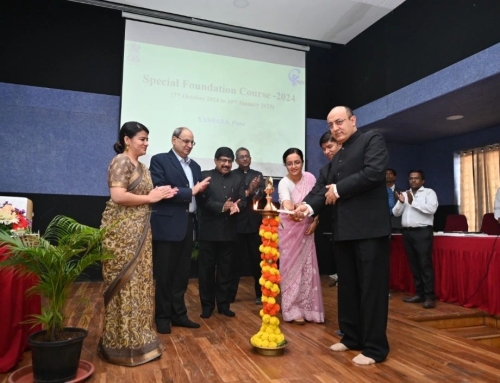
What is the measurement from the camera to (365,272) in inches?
84.5

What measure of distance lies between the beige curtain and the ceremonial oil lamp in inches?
185

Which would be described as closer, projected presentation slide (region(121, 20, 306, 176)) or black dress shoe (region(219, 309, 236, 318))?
black dress shoe (region(219, 309, 236, 318))

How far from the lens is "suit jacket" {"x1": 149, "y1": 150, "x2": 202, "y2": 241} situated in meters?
2.64

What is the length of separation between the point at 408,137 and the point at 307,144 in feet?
5.54

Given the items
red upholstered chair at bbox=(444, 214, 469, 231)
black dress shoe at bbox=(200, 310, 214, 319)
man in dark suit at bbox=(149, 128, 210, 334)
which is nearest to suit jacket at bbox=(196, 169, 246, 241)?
man in dark suit at bbox=(149, 128, 210, 334)

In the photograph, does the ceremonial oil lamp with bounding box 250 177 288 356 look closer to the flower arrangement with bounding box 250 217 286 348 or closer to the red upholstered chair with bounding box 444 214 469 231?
the flower arrangement with bounding box 250 217 286 348

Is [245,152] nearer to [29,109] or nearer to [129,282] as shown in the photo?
[129,282]

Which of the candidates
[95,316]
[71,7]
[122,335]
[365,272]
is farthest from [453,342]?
[71,7]

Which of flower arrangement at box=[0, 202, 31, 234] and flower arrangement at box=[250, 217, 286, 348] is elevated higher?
flower arrangement at box=[0, 202, 31, 234]


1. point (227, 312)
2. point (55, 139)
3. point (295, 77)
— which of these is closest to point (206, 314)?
point (227, 312)

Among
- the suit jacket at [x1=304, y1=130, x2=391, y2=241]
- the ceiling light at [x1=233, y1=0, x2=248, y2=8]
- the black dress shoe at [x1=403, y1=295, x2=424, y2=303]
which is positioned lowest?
the black dress shoe at [x1=403, y1=295, x2=424, y2=303]

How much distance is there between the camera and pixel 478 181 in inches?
228

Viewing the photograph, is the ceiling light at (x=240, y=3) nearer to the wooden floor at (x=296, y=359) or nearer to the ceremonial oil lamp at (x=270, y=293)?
the ceremonial oil lamp at (x=270, y=293)

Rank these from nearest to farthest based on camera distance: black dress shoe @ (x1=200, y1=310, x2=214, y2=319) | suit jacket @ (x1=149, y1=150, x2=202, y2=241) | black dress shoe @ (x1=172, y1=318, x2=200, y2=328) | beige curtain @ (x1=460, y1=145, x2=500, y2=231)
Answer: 1. suit jacket @ (x1=149, y1=150, x2=202, y2=241)
2. black dress shoe @ (x1=172, y1=318, x2=200, y2=328)
3. black dress shoe @ (x1=200, y1=310, x2=214, y2=319)
4. beige curtain @ (x1=460, y1=145, x2=500, y2=231)
